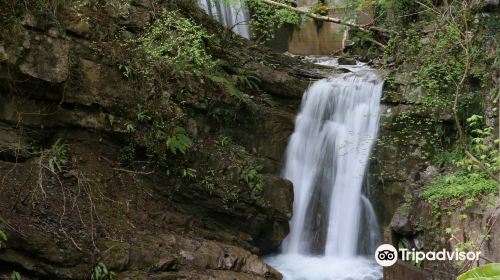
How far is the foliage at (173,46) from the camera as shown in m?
8.09

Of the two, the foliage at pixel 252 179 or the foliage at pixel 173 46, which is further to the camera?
the foliage at pixel 252 179

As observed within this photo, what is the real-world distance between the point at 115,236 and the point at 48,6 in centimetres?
361

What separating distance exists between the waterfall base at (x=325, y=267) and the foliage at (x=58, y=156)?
4.16 m

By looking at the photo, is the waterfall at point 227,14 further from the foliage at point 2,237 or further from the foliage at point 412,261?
the foliage at point 2,237

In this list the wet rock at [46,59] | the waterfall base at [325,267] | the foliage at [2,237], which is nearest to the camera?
the foliage at [2,237]

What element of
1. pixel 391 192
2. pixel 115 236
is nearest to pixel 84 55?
pixel 115 236

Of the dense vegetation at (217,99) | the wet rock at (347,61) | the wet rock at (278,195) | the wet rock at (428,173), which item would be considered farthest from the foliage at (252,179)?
the wet rock at (347,61)

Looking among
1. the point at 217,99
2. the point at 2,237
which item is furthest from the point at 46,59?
the point at 217,99

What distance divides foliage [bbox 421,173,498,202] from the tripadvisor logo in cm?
87

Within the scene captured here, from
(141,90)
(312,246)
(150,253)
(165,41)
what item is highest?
(165,41)

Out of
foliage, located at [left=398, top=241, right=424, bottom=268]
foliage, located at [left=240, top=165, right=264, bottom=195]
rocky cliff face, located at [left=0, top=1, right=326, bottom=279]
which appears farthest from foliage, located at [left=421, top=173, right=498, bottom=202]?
foliage, located at [left=240, top=165, right=264, bottom=195]

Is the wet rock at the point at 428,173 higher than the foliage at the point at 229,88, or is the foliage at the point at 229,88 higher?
the foliage at the point at 229,88

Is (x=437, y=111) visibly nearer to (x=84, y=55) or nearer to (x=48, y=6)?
(x=84, y=55)

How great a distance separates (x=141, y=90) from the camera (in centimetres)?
776
